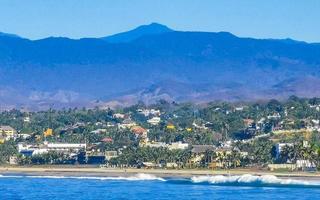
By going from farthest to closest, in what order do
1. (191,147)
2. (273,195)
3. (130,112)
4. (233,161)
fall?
(130,112) < (191,147) < (233,161) < (273,195)

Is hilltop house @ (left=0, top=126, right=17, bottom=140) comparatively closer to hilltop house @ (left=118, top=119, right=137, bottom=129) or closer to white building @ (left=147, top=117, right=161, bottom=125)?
hilltop house @ (left=118, top=119, right=137, bottom=129)

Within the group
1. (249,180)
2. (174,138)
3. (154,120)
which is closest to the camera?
(249,180)

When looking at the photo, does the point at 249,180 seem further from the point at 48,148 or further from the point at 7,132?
the point at 7,132

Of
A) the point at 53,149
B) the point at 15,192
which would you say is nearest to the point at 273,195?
the point at 15,192

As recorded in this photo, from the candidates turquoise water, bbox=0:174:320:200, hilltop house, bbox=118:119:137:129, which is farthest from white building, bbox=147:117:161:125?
turquoise water, bbox=0:174:320:200

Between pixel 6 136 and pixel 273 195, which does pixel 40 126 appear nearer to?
pixel 6 136

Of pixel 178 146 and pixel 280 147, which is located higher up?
pixel 178 146

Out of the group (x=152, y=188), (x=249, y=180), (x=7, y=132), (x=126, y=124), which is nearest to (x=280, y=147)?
(x=249, y=180)
